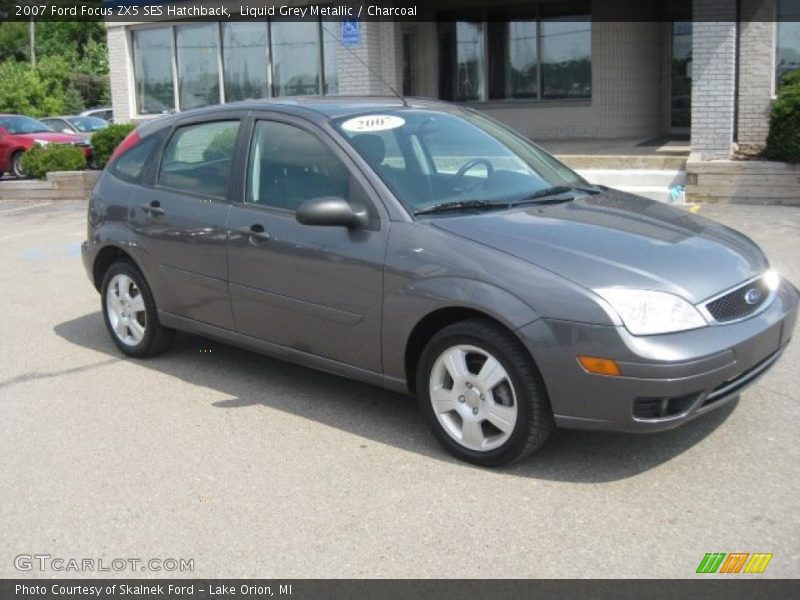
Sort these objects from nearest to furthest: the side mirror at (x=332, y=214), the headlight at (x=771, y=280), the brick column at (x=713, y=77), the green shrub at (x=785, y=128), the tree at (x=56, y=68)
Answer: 1. the headlight at (x=771, y=280)
2. the side mirror at (x=332, y=214)
3. the green shrub at (x=785, y=128)
4. the brick column at (x=713, y=77)
5. the tree at (x=56, y=68)

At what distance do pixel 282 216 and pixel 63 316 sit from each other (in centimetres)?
351

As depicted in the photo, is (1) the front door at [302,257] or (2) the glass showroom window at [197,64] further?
A: (2) the glass showroom window at [197,64]

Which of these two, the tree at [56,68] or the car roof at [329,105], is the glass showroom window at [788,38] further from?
the tree at [56,68]

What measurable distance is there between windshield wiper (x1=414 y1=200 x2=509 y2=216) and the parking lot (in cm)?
116

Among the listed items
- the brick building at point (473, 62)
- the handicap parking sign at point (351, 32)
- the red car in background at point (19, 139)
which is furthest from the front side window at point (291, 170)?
the red car in background at point (19, 139)

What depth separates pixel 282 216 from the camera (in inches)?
207

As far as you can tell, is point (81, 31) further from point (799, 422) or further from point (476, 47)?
point (799, 422)

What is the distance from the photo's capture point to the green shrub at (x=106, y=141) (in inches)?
689

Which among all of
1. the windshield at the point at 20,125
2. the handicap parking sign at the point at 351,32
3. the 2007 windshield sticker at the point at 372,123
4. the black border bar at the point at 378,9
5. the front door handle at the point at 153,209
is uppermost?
the black border bar at the point at 378,9

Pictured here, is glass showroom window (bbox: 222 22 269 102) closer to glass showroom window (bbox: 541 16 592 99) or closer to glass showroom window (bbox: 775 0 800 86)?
glass showroom window (bbox: 541 16 592 99)

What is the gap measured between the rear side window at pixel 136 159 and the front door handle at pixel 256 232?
132 cm

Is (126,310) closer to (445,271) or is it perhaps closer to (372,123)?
(372,123)

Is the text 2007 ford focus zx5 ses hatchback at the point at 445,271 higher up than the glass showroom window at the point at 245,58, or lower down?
lower down

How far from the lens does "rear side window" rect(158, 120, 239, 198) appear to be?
570 centimetres
